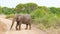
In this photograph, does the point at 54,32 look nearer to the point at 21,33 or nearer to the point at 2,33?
the point at 21,33

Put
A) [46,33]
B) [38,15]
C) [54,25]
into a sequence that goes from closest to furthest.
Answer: [46,33] < [54,25] < [38,15]

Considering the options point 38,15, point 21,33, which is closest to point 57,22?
point 21,33

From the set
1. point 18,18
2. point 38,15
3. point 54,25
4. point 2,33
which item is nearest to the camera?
point 2,33

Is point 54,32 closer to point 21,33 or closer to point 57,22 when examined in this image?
point 21,33

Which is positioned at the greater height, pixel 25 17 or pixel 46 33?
pixel 25 17

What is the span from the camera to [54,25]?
22688 mm

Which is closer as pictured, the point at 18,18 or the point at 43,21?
the point at 18,18

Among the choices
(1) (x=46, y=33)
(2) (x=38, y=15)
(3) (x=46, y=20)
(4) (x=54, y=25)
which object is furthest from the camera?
(2) (x=38, y=15)

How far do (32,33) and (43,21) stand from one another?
26.2 ft

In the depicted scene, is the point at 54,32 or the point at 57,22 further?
the point at 57,22

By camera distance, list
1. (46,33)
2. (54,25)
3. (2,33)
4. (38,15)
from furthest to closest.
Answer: (38,15) < (54,25) < (46,33) < (2,33)

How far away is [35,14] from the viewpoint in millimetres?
33094

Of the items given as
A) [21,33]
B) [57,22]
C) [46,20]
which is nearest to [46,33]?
[21,33]

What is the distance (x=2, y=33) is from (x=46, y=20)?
884cm
